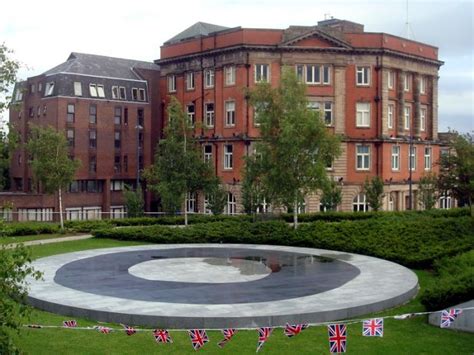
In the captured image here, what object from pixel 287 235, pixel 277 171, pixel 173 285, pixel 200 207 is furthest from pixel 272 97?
pixel 200 207

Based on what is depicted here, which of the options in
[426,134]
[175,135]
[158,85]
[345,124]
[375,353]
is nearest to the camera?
[375,353]

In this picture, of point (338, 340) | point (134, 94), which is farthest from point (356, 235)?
point (134, 94)

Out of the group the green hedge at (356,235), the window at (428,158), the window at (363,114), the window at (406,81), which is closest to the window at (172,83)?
the window at (363,114)

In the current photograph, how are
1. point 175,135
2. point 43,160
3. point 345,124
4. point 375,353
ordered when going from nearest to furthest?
point 375,353 < point 43,160 < point 175,135 < point 345,124

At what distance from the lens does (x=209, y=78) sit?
5888 cm

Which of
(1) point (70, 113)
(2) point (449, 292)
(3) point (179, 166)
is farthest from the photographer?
(1) point (70, 113)

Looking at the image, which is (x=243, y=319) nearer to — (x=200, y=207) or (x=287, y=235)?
(x=287, y=235)

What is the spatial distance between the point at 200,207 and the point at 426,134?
80.1 feet

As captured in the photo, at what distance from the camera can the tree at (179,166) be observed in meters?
40.1

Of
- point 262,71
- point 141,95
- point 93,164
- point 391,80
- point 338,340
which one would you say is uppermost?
point 262,71

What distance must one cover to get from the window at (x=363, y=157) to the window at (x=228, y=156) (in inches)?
456

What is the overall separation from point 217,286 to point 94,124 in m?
46.0

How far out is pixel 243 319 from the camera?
15.4 meters

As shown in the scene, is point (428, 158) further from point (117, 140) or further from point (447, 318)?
point (447, 318)
